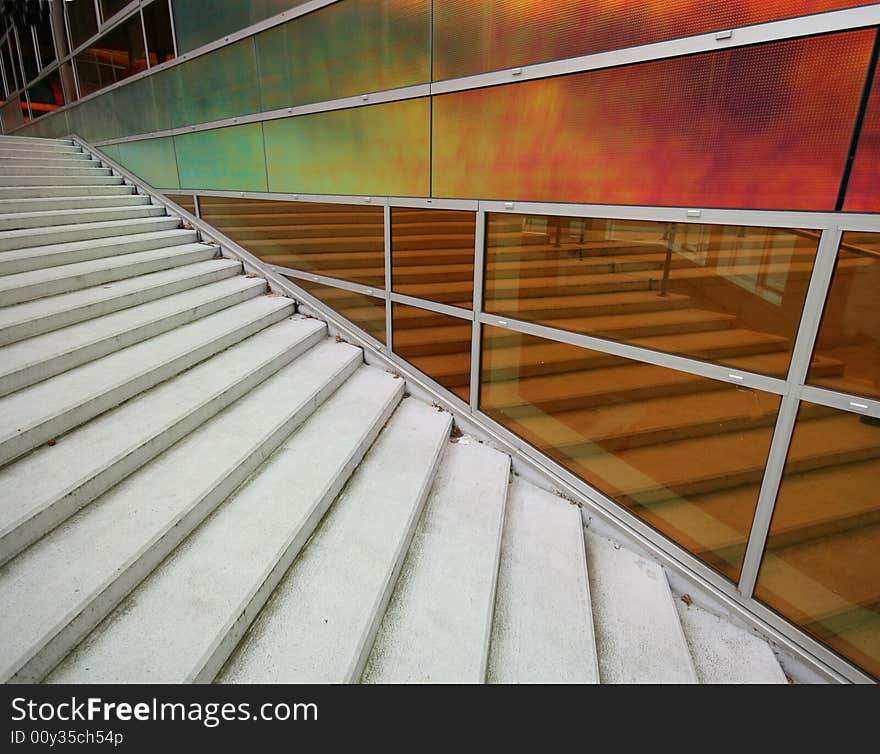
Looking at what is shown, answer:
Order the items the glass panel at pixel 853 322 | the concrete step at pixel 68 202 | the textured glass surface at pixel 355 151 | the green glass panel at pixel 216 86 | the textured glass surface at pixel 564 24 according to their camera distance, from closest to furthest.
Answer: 1. the glass panel at pixel 853 322
2. the textured glass surface at pixel 564 24
3. the textured glass surface at pixel 355 151
4. the concrete step at pixel 68 202
5. the green glass panel at pixel 216 86

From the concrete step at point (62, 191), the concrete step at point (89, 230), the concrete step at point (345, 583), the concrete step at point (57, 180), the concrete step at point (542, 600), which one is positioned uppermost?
the concrete step at point (57, 180)

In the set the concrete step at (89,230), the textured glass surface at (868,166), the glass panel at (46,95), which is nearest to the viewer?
the textured glass surface at (868,166)

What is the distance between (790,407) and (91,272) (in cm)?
612

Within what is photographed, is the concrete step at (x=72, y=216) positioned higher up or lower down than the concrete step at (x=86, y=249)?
higher up

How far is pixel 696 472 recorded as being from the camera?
11.0 feet

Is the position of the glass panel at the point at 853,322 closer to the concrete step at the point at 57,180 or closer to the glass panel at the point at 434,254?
the glass panel at the point at 434,254

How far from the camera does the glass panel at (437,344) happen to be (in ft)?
15.3

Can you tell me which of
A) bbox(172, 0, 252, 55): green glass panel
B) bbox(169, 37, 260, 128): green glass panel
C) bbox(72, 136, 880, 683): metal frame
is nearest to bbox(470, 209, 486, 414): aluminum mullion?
bbox(72, 136, 880, 683): metal frame

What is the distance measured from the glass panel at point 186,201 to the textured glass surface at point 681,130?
493cm

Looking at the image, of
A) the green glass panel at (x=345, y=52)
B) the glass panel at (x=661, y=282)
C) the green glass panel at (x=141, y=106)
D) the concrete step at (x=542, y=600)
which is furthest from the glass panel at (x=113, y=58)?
the concrete step at (x=542, y=600)

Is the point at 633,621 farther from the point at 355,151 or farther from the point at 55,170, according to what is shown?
the point at 55,170

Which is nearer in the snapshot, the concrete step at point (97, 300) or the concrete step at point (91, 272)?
the concrete step at point (97, 300)
